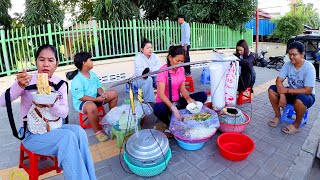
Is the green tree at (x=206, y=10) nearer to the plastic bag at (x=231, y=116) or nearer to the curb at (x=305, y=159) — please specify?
the plastic bag at (x=231, y=116)

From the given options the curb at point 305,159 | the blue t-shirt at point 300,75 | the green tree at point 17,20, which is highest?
the green tree at point 17,20

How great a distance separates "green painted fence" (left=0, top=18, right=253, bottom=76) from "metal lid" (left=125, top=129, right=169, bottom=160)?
4578 millimetres

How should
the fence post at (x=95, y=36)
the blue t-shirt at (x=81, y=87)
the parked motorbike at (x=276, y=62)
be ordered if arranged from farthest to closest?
1. the parked motorbike at (x=276, y=62)
2. the fence post at (x=95, y=36)
3. the blue t-shirt at (x=81, y=87)

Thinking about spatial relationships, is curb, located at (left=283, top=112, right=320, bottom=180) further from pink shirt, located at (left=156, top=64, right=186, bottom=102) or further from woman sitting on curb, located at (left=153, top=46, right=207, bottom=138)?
pink shirt, located at (left=156, top=64, right=186, bottom=102)

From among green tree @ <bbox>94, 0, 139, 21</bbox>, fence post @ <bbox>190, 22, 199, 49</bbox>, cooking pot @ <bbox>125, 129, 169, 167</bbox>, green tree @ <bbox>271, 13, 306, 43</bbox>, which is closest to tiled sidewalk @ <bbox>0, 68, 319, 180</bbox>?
cooking pot @ <bbox>125, 129, 169, 167</bbox>

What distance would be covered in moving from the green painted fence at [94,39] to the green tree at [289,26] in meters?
7.31

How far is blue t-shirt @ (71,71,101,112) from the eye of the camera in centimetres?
314

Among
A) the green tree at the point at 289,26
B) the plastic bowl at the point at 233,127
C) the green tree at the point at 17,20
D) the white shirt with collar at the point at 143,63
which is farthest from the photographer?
the green tree at the point at 289,26

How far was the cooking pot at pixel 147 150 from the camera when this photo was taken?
2.25 m

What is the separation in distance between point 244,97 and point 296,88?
4.42ft

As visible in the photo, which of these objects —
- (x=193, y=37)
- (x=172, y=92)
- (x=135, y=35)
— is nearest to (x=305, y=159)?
(x=172, y=92)

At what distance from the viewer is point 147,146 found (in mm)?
2279

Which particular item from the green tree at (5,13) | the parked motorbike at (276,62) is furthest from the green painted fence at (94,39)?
the parked motorbike at (276,62)

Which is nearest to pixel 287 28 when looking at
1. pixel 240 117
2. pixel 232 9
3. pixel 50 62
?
pixel 232 9
